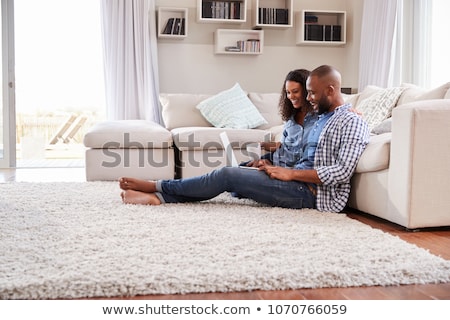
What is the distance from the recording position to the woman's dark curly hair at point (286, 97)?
315 centimetres

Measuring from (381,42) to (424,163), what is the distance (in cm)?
317

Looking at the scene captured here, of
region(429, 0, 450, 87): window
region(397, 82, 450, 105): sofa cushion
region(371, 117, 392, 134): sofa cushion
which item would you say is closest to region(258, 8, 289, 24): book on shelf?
region(429, 0, 450, 87): window

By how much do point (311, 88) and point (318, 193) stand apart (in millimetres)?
554

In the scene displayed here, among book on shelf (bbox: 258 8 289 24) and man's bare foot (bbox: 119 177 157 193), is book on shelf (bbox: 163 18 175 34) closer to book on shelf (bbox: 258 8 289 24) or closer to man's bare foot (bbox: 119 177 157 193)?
book on shelf (bbox: 258 8 289 24)

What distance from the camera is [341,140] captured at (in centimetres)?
296

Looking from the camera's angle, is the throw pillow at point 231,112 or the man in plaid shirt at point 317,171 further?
the throw pillow at point 231,112

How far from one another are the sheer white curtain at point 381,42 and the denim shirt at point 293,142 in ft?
8.33

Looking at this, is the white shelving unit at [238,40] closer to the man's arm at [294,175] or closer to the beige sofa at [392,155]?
the beige sofa at [392,155]

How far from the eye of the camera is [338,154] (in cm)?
299

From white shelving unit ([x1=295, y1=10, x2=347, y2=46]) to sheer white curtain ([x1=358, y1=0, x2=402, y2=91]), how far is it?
15.2 inches

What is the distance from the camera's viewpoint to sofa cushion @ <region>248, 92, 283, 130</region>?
217 inches

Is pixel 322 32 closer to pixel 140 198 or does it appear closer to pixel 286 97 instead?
pixel 286 97

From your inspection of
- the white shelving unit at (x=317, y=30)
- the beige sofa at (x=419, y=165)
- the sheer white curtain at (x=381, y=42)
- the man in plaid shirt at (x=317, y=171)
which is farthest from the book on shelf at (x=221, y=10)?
the beige sofa at (x=419, y=165)

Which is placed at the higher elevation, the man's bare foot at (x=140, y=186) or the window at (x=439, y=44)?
the window at (x=439, y=44)
